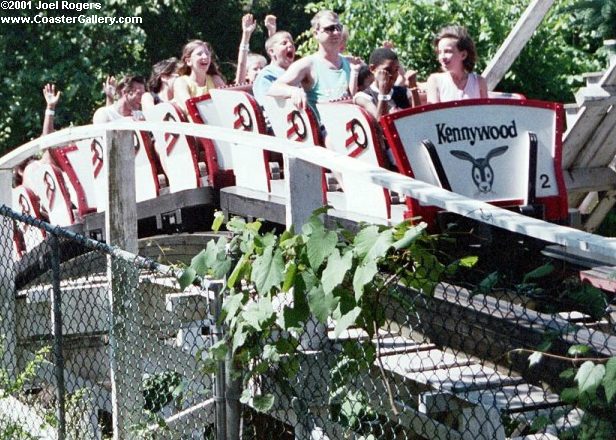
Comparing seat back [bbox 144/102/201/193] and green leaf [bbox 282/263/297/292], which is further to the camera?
seat back [bbox 144/102/201/193]

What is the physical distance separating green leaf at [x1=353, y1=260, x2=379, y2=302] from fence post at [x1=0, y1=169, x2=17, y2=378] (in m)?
3.79

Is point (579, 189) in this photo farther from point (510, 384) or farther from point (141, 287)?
point (510, 384)

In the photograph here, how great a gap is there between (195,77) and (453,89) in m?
2.48

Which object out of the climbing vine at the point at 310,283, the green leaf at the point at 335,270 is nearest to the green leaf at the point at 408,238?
the climbing vine at the point at 310,283

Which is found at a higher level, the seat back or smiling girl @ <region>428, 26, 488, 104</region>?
smiling girl @ <region>428, 26, 488, 104</region>

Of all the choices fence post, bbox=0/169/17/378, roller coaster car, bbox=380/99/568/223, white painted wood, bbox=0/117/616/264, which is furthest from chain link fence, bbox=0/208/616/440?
roller coaster car, bbox=380/99/568/223

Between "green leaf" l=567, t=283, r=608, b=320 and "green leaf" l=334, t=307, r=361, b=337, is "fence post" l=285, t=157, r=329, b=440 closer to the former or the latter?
"green leaf" l=334, t=307, r=361, b=337

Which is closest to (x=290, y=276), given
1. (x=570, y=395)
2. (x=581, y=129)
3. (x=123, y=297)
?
(x=570, y=395)

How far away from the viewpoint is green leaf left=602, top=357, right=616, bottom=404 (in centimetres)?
314

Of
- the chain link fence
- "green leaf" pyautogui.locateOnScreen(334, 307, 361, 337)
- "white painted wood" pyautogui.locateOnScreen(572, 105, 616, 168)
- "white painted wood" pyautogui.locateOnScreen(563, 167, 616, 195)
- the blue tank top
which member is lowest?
"white painted wood" pyautogui.locateOnScreen(563, 167, 616, 195)

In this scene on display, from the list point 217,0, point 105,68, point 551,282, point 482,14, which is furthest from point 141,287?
point 217,0

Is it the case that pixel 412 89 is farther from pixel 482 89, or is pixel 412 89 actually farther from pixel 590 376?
pixel 590 376

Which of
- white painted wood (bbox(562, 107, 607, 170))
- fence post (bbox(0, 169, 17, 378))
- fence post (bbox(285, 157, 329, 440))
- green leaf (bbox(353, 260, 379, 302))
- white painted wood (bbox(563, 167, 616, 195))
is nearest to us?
green leaf (bbox(353, 260, 379, 302))

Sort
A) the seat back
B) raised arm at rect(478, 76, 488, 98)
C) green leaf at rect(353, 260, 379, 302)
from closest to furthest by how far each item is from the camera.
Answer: green leaf at rect(353, 260, 379, 302) < raised arm at rect(478, 76, 488, 98) < the seat back
